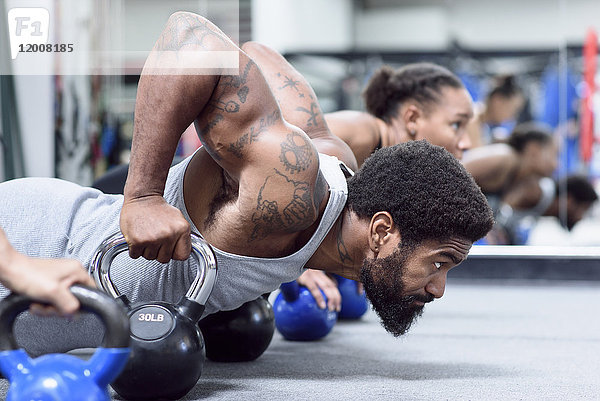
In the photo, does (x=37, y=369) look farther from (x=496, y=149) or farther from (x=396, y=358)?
(x=496, y=149)

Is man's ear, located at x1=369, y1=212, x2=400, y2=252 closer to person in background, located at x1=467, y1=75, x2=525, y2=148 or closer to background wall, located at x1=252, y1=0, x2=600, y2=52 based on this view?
person in background, located at x1=467, y1=75, x2=525, y2=148

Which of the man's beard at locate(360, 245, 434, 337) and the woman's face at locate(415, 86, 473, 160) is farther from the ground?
the woman's face at locate(415, 86, 473, 160)

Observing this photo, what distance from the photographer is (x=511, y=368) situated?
1.92 m

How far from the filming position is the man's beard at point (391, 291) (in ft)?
5.19

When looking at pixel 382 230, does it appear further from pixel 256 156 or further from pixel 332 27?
pixel 332 27

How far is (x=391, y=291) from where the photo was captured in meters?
1.61

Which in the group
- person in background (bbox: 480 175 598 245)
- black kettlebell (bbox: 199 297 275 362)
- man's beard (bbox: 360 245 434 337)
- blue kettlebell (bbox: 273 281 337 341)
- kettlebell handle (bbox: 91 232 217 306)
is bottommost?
person in background (bbox: 480 175 598 245)

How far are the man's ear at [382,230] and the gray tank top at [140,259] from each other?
9 cm

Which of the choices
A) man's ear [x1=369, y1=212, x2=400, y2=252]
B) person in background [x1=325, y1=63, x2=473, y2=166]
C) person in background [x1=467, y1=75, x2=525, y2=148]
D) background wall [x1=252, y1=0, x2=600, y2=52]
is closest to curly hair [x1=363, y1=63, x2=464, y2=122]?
person in background [x1=325, y1=63, x2=473, y2=166]

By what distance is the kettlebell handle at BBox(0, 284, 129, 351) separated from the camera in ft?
3.05

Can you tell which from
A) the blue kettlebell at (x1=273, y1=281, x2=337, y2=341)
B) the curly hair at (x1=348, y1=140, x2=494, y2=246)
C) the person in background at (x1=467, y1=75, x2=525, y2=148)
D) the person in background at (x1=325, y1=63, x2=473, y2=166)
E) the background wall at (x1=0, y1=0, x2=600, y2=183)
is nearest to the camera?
the curly hair at (x1=348, y1=140, x2=494, y2=246)

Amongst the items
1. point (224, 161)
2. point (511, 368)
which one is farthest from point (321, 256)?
point (511, 368)

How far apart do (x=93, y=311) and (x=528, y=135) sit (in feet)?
14.5

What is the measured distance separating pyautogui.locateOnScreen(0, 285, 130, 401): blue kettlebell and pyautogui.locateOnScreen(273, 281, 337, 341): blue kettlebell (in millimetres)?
1353
